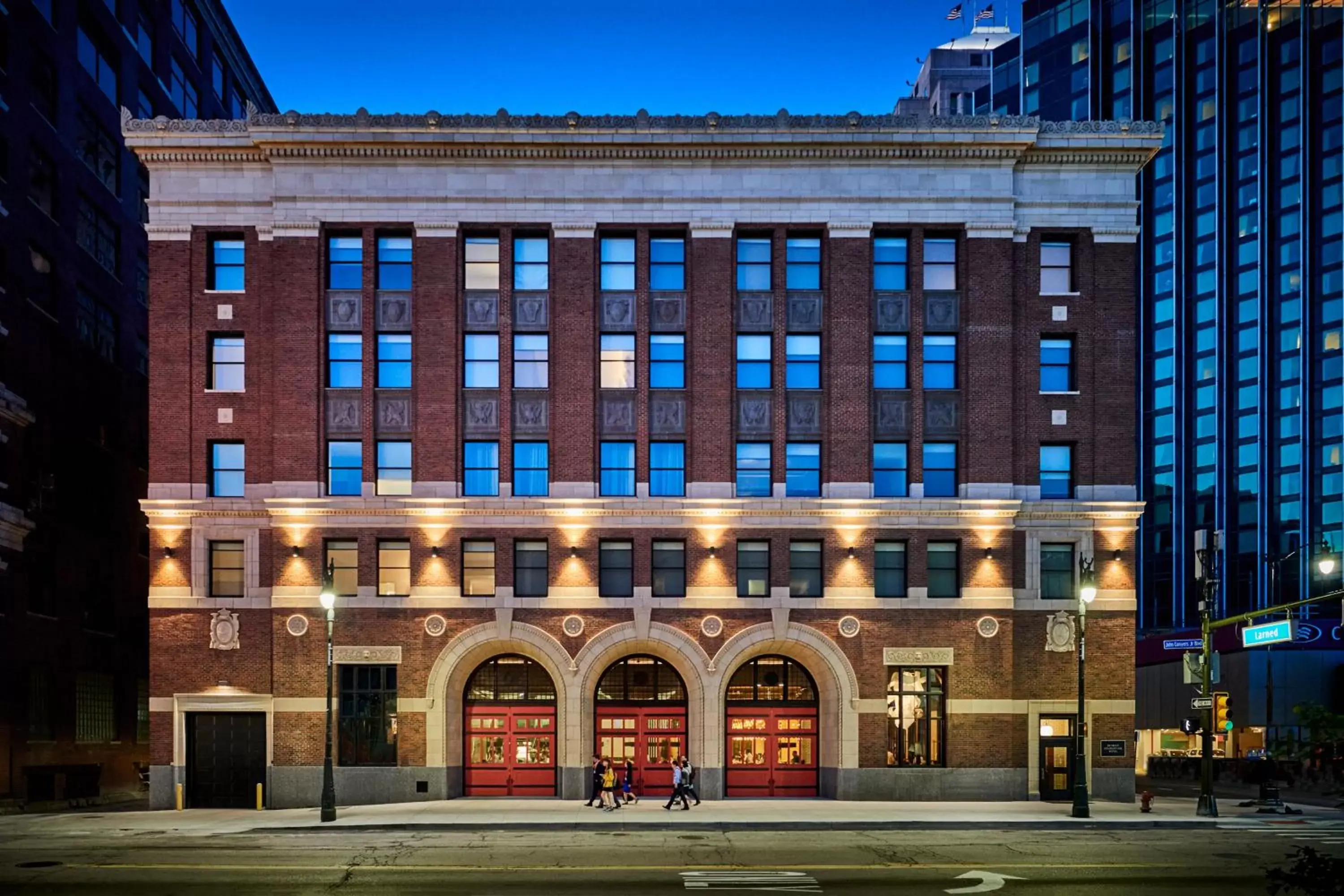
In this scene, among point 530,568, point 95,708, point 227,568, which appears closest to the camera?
point 227,568

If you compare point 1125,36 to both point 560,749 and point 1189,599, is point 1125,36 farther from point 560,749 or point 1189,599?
point 560,749

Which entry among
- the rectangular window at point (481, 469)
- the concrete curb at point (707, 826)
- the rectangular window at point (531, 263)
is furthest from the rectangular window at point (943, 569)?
the rectangular window at point (531, 263)

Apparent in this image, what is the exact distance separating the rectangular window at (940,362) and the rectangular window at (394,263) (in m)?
18.7

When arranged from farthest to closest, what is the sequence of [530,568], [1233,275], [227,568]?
[1233,275], [530,568], [227,568]

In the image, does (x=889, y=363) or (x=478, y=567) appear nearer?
(x=478, y=567)

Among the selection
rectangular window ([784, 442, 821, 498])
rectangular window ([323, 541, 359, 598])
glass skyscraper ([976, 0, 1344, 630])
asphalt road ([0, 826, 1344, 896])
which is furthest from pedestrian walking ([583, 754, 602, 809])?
glass skyscraper ([976, 0, 1344, 630])

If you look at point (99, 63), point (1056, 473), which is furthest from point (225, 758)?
point (99, 63)

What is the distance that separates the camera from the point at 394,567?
41.2m

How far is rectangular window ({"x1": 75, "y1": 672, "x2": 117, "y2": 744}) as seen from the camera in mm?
50031

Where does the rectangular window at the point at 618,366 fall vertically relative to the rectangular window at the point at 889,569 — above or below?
above

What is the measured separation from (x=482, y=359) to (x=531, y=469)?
4301mm

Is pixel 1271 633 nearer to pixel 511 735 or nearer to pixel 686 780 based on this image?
pixel 686 780

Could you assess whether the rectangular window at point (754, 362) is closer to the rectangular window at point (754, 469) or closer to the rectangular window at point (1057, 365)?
the rectangular window at point (754, 469)

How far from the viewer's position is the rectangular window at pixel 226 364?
4197 centimetres
